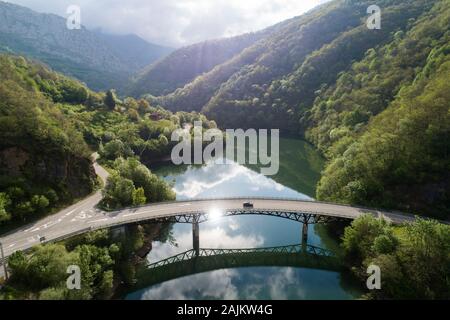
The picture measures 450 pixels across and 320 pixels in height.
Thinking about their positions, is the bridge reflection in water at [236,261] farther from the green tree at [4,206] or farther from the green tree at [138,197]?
the green tree at [4,206]

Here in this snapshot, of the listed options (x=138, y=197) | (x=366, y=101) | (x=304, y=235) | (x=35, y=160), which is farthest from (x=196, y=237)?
(x=366, y=101)

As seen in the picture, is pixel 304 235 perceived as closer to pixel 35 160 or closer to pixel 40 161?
pixel 40 161

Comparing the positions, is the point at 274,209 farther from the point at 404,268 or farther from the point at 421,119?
the point at 421,119

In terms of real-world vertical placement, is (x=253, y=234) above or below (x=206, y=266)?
above

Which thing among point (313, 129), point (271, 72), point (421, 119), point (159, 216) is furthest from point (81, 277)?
point (271, 72)

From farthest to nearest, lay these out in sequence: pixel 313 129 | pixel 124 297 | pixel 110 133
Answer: pixel 313 129 < pixel 110 133 < pixel 124 297

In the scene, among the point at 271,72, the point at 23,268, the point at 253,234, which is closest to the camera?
the point at 23,268

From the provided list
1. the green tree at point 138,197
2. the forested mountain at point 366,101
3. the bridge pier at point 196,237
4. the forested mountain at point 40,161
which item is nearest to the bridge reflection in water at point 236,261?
the bridge pier at point 196,237

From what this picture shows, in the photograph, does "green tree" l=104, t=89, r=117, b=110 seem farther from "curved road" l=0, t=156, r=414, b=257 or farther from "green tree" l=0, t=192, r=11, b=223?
"green tree" l=0, t=192, r=11, b=223

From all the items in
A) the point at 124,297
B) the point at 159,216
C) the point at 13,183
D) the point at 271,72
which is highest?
the point at 271,72
